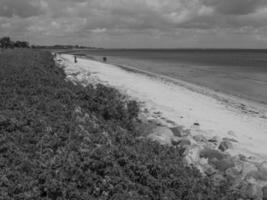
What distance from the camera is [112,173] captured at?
4.26m

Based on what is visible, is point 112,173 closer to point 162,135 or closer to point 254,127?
point 162,135

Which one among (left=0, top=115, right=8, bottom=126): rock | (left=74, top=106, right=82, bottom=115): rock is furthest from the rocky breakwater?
(left=0, top=115, right=8, bottom=126): rock

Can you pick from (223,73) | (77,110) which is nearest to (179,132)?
(77,110)

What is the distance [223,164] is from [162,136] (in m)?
1.89

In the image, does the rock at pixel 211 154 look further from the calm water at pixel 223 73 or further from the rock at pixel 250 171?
the calm water at pixel 223 73

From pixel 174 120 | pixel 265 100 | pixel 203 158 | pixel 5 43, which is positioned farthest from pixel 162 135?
pixel 5 43

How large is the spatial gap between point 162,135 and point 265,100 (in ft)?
36.3

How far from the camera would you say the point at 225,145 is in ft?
22.8

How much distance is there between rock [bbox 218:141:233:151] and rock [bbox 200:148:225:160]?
680 millimetres

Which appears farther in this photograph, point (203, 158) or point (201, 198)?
point (203, 158)

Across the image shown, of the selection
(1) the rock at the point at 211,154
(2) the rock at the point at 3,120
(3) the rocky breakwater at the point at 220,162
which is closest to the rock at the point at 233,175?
(3) the rocky breakwater at the point at 220,162

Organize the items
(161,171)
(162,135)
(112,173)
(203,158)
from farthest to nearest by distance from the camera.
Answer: (162,135) < (203,158) < (161,171) < (112,173)

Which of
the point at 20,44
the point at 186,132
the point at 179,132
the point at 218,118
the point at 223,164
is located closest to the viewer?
the point at 223,164

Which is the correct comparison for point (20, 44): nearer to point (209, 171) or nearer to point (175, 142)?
point (175, 142)
